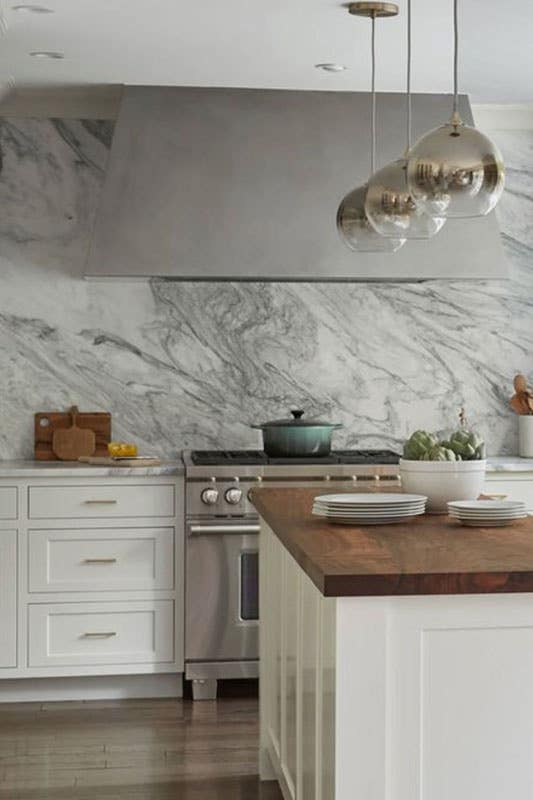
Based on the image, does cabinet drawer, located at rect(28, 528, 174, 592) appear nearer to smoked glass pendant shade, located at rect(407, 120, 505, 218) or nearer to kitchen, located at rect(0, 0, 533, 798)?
kitchen, located at rect(0, 0, 533, 798)

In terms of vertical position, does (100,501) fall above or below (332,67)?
below

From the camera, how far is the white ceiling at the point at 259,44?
418 centimetres

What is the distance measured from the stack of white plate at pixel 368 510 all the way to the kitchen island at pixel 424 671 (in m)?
0.44

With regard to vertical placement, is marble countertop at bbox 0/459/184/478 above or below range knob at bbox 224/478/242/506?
above

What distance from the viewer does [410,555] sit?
274 cm

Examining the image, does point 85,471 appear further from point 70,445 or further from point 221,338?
point 221,338

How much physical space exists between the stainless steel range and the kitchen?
0.16ft

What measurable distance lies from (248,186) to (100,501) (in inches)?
57.0

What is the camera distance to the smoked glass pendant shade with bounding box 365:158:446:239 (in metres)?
3.27

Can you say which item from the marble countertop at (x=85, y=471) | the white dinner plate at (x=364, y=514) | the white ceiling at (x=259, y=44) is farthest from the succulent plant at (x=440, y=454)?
the marble countertop at (x=85, y=471)

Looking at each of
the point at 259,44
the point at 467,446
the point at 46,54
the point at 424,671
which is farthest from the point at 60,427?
the point at 424,671

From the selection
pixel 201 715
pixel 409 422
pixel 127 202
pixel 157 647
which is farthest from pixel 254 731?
pixel 127 202

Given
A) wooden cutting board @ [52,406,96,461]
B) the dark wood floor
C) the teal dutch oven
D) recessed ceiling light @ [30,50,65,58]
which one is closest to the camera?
the dark wood floor

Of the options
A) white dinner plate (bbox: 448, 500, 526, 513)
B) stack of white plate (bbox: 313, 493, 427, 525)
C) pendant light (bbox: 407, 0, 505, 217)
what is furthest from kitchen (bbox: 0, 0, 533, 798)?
pendant light (bbox: 407, 0, 505, 217)
